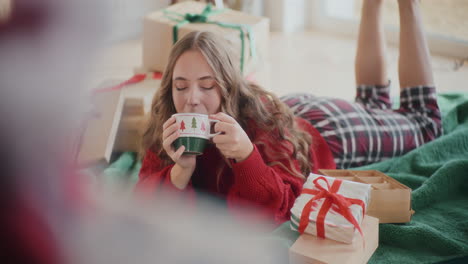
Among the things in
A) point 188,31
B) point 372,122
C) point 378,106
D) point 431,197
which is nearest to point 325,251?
point 431,197

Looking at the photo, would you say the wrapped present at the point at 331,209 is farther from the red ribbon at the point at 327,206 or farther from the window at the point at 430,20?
the window at the point at 430,20

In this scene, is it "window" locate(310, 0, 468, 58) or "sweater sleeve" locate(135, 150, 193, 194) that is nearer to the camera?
"sweater sleeve" locate(135, 150, 193, 194)

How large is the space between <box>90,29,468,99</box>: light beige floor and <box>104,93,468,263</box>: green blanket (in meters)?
Result: 0.71

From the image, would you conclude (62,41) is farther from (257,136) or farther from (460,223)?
(460,223)

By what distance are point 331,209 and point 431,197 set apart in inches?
18.1

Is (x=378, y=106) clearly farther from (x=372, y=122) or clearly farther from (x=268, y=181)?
(x=268, y=181)

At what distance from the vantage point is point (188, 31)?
1781 millimetres

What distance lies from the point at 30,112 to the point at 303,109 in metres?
1.44

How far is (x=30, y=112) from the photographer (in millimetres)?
207

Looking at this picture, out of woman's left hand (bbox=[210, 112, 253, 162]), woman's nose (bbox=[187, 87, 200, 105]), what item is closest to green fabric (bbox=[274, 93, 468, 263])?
woman's left hand (bbox=[210, 112, 253, 162])

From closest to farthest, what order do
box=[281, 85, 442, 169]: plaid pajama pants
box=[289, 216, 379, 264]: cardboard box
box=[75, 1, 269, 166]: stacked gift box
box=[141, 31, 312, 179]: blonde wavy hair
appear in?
box=[289, 216, 379, 264]: cardboard box
box=[141, 31, 312, 179]: blonde wavy hair
box=[281, 85, 442, 169]: plaid pajama pants
box=[75, 1, 269, 166]: stacked gift box

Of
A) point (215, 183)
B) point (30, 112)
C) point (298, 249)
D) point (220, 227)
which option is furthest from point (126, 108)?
point (30, 112)

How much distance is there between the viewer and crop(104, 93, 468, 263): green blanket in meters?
1.13

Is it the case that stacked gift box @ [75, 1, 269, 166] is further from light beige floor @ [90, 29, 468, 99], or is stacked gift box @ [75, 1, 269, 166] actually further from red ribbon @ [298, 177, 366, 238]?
red ribbon @ [298, 177, 366, 238]
